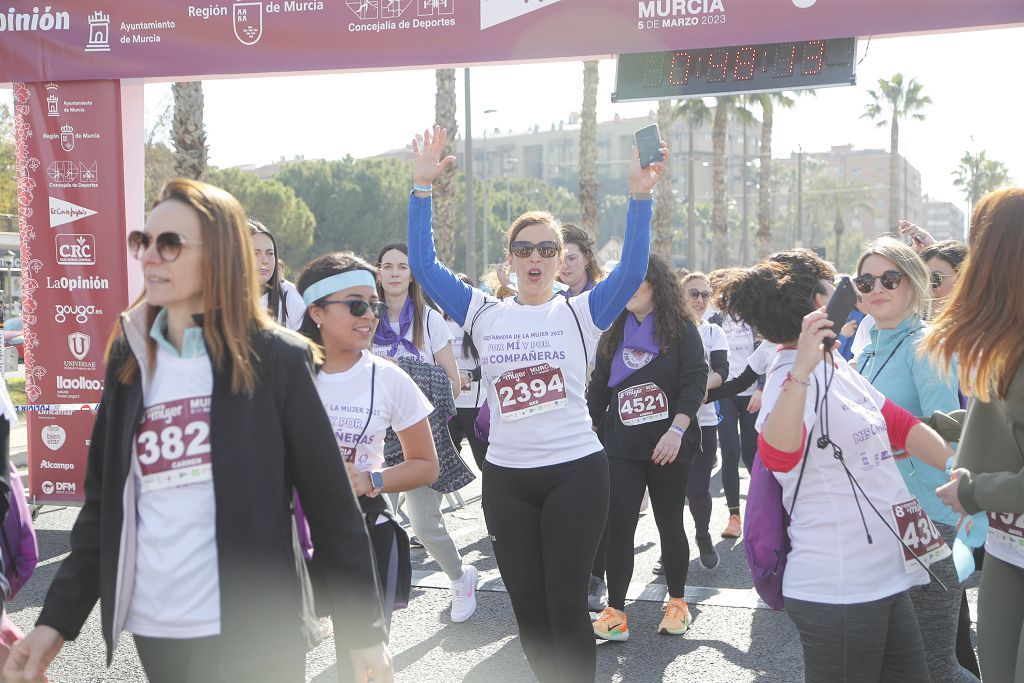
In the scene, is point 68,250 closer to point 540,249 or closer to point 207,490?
point 540,249

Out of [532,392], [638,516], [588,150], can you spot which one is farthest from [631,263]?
[588,150]

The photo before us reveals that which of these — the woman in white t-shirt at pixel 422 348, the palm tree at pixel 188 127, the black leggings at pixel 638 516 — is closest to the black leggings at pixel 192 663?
the woman in white t-shirt at pixel 422 348

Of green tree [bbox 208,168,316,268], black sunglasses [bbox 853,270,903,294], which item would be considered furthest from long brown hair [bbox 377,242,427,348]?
green tree [bbox 208,168,316,268]

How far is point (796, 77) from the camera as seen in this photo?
7.28m

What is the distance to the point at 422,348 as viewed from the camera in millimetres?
5875

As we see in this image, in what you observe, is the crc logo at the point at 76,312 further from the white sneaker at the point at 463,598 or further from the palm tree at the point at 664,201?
the palm tree at the point at 664,201

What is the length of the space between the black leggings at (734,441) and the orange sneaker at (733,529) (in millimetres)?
92

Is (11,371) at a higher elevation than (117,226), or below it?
below

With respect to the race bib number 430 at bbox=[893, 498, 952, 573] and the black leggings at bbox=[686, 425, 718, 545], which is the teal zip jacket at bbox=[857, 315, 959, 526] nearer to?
the race bib number 430 at bbox=[893, 498, 952, 573]

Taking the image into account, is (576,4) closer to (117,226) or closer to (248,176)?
(117,226)

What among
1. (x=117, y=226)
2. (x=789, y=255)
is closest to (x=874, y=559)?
(x=789, y=255)

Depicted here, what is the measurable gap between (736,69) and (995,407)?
199 inches

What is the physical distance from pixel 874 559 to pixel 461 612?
10.6 ft

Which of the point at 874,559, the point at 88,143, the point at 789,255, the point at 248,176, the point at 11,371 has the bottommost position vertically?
the point at 11,371
